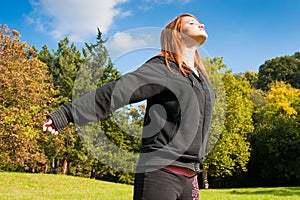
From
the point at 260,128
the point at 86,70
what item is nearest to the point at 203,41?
the point at 86,70

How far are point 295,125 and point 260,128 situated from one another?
3.07 meters

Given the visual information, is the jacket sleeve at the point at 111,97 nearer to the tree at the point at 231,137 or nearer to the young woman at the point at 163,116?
the young woman at the point at 163,116

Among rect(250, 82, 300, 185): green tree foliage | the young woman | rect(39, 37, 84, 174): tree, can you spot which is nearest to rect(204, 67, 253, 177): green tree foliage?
rect(250, 82, 300, 185): green tree foliage

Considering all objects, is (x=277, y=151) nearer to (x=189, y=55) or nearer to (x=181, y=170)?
(x=189, y=55)

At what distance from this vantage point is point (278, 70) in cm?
5034

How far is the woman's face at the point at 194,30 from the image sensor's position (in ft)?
7.72

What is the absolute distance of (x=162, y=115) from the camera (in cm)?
210

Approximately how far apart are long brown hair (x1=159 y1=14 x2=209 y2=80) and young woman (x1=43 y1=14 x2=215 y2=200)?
1 cm

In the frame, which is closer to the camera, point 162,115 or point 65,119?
point 65,119

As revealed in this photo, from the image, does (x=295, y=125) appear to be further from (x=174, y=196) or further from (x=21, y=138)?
(x=174, y=196)

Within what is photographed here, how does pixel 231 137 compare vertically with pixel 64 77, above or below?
below

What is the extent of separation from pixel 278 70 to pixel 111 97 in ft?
171

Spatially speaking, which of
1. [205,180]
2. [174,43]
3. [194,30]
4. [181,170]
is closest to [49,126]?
[181,170]

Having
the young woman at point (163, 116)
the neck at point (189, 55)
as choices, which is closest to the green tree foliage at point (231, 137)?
the neck at point (189, 55)
